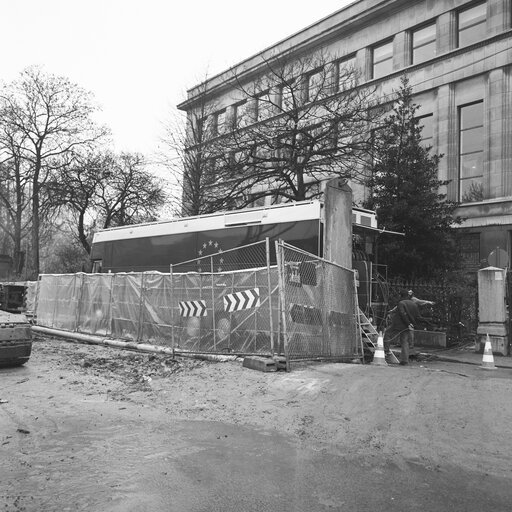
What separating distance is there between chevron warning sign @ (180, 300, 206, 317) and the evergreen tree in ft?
29.2

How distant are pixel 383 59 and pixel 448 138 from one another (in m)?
7.13

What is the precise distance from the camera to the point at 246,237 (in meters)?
13.4

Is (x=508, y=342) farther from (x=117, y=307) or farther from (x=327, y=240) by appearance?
(x=117, y=307)

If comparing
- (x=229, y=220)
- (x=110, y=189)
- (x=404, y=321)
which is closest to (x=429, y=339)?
(x=404, y=321)

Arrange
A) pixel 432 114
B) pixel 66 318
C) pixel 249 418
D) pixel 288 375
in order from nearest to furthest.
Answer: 1. pixel 249 418
2. pixel 288 375
3. pixel 66 318
4. pixel 432 114

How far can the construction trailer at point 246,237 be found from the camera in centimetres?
1209

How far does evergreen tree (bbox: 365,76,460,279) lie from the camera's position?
18422 mm

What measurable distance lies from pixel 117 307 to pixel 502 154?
1993 centimetres

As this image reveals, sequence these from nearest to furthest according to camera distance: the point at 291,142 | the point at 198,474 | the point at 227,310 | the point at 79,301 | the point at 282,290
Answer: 1. the point at 198,474
2. the point at 282,290
3. the point at 227,310
4. the point at 79,301
5. the point at 291,142

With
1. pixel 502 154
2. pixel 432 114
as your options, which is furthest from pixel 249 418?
pixel 432 114

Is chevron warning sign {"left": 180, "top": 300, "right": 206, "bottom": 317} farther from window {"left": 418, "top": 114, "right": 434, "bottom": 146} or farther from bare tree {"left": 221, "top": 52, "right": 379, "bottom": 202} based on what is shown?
window {"left": 418, "top": 114, "right": 434, "bottom": 146}

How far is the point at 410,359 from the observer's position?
12891 millimetres

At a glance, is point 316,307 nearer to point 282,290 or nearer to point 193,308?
point 282,290

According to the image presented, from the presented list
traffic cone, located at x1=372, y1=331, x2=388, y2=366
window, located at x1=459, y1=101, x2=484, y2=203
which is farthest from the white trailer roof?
window, located at x1=459, y1=101, x2=484, y2=203
